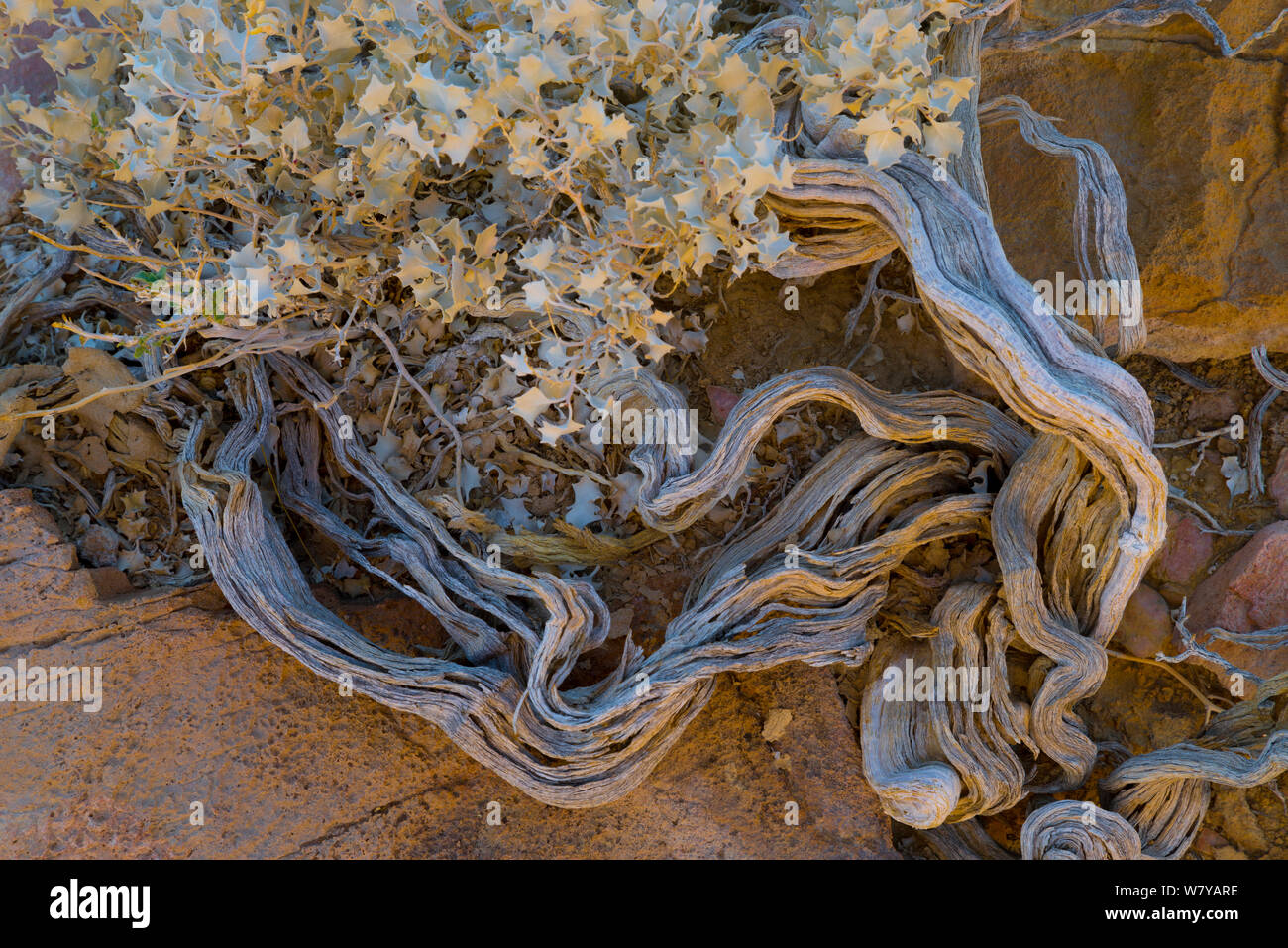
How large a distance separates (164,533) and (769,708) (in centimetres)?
159

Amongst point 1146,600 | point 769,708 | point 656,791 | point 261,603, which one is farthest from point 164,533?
point 1146,600

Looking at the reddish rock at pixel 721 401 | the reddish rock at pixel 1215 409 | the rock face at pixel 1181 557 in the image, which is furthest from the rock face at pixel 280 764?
the reddish rock at pixel 1215 409

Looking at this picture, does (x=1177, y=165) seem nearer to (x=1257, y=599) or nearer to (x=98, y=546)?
(x=1257, y=599)

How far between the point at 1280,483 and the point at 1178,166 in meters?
0.85

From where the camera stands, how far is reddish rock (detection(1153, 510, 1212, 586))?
8.76 feet

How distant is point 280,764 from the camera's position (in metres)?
2.49

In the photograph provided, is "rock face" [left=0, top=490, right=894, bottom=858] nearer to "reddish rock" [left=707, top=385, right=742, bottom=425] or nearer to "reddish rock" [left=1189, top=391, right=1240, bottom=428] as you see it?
"reddish rock" [left=707, top=385, right=742, bottom=425]

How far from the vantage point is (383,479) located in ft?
8.71

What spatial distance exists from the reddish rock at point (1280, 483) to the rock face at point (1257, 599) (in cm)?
8

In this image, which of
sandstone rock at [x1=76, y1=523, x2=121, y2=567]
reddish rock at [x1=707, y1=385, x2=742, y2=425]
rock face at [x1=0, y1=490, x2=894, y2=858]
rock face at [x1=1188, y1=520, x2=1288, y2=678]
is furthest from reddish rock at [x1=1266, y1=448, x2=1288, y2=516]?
sandstone rock at [x1=76, y1=523, x2=121, y2=567]

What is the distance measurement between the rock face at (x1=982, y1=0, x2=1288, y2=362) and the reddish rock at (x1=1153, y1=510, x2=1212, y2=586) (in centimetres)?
44

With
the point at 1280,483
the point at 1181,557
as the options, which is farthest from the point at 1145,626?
the point at 1280,483

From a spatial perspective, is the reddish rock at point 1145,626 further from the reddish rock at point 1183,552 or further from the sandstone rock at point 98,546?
the sandstone rock at point 98,546

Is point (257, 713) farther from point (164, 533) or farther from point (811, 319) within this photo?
point (811, 319)
